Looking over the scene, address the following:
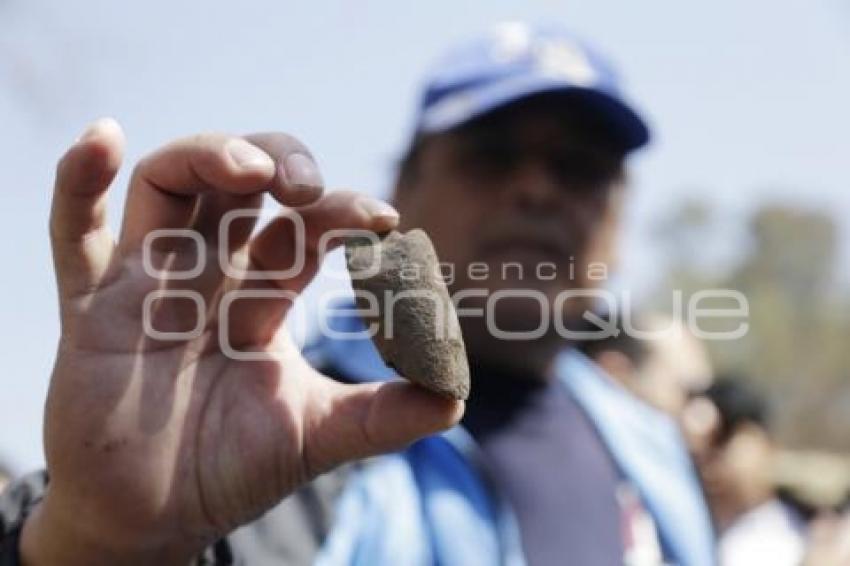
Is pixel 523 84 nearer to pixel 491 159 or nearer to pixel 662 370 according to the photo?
pixel 491 159

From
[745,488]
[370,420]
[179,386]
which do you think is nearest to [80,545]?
[179,386]

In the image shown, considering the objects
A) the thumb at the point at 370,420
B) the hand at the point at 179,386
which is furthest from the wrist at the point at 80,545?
the thumb at the point at 370,420

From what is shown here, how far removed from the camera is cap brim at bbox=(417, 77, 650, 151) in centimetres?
246

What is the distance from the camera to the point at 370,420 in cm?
147

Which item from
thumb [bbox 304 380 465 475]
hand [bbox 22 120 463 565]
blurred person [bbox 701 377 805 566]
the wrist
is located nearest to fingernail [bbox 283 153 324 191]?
hand [bbox 22 120 463 565]

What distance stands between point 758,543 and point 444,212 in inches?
80.3

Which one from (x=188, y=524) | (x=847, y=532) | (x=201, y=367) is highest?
(x=201, y=367)

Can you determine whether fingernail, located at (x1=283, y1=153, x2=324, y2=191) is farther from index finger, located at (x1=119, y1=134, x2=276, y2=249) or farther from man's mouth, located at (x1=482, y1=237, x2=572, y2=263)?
man's mouth, located at (x1=482, y1=237, x2=572, y2=263)

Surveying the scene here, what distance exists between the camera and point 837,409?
22844mm

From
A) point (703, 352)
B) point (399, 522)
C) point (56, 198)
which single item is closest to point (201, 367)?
point (56, 198)

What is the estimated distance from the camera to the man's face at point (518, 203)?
2461 mm

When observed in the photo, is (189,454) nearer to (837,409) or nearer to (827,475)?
(827,475)

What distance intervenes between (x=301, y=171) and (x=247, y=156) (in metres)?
0.06

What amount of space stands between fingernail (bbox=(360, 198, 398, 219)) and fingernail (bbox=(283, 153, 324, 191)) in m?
0.07
